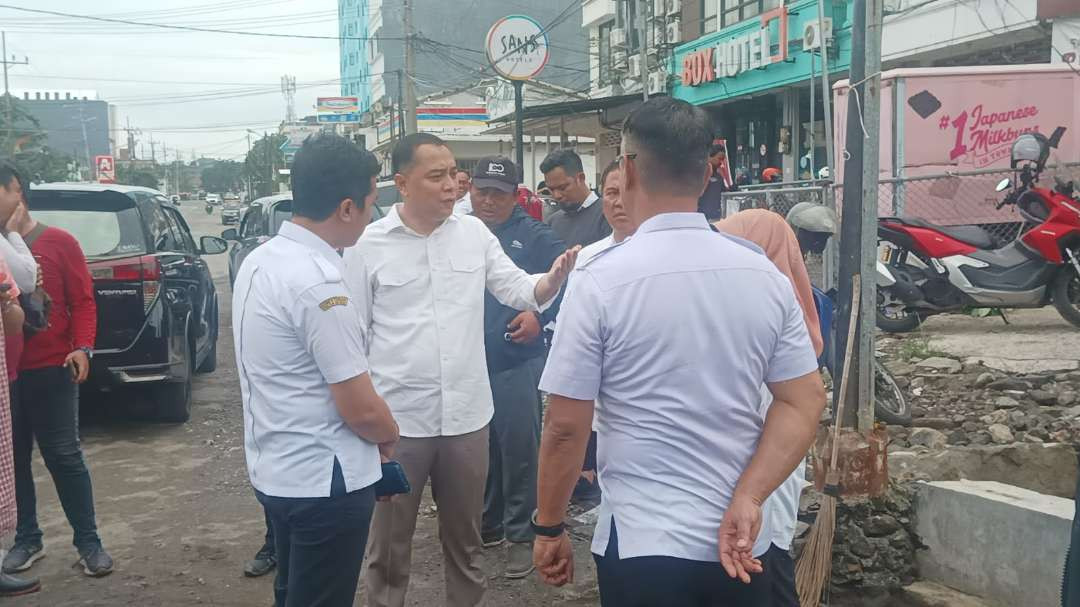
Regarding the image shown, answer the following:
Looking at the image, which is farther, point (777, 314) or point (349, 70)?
point (349, 70)

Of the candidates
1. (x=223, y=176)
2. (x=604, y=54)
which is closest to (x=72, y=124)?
(x=223, y=176)

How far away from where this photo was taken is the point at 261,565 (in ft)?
14.4

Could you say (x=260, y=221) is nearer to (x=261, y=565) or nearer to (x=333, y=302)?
(x=261, y=565)

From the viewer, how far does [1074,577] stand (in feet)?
7.25

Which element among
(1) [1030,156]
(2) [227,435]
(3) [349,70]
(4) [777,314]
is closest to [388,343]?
(4) [777,314]

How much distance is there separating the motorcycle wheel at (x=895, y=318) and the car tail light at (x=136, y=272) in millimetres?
5806

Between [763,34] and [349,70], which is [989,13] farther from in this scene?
[349,70]

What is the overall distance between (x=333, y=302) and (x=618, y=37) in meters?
24.2

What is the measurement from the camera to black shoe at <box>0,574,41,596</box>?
4094 mm

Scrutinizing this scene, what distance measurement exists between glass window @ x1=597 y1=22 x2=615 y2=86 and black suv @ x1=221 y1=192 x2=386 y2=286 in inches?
651

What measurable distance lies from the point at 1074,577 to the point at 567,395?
4.14ft

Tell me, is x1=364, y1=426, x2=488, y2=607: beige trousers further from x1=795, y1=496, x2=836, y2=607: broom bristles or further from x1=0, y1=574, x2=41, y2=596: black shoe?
x1=0, y1=574, x2=41, y2=596: black shoe

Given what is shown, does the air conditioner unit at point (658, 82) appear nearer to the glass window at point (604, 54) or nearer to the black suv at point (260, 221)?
the glass window at point (604, 54)

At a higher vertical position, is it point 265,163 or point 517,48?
point 265,163
